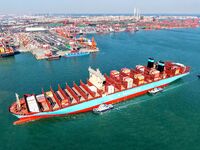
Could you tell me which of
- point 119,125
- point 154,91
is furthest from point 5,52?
point 119,125

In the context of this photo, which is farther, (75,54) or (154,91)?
(75,54)

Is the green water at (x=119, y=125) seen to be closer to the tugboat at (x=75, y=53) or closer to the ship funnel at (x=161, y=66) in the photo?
the ship funnel at (x=161, y=66)

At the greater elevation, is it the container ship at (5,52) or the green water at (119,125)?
the container ship at (5,52)

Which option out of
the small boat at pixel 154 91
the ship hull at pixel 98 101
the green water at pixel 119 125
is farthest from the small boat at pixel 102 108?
the small boat at pixel 154 91

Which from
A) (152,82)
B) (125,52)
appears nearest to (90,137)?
(152,82)

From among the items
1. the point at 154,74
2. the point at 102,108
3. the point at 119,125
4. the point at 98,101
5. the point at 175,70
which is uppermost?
the point at 175,70

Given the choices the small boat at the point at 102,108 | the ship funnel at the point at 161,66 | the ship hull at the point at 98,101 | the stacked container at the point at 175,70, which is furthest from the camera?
the stacked container at the point at 175,70

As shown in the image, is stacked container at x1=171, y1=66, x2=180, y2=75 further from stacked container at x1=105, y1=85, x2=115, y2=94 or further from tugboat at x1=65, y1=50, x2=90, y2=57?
tugboat at x1=65, y1=50, x2=90, y2=57

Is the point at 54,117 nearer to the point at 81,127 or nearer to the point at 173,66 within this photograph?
the point at 81,127

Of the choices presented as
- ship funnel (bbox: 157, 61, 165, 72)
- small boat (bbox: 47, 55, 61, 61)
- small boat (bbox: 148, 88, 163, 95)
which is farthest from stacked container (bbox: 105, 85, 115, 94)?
small boat (bbox: 47, 55, 61, 61)

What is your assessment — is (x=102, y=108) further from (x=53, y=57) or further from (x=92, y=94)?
(x=53, y=57)
